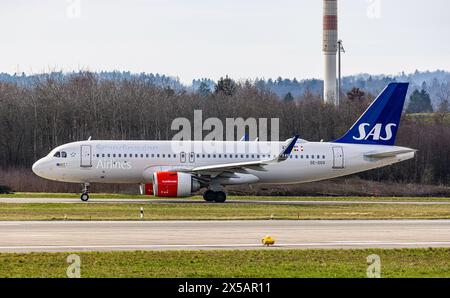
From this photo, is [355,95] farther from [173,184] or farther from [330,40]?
[173,184]

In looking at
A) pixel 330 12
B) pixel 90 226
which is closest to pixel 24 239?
pixel 90 226

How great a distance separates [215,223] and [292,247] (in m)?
8.78

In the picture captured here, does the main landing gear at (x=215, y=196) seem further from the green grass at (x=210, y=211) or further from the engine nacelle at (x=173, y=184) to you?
the green grass at (x=210, y=211)

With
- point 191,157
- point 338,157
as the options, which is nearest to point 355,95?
point 338,157

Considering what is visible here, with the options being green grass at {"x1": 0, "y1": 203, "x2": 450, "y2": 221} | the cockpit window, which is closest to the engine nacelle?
green grass at {"x1": 0, "y1": 203, "x2": 450, "y2": 221}

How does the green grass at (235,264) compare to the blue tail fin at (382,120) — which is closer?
the green grass at (235,264)

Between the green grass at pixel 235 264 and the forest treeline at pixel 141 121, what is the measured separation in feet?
160

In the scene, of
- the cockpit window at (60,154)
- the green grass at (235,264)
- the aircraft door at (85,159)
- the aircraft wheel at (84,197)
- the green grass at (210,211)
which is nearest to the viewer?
the green grass at (235,264)

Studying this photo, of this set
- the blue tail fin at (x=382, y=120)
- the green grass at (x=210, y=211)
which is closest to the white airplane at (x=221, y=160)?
the blue tail fin at (x=382, y=120)

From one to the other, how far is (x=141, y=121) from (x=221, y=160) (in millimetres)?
28177

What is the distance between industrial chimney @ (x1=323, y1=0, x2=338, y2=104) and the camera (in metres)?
122

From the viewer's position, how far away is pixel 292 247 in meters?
30.2

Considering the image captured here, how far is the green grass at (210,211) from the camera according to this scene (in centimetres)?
4200

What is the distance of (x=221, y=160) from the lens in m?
55.4
